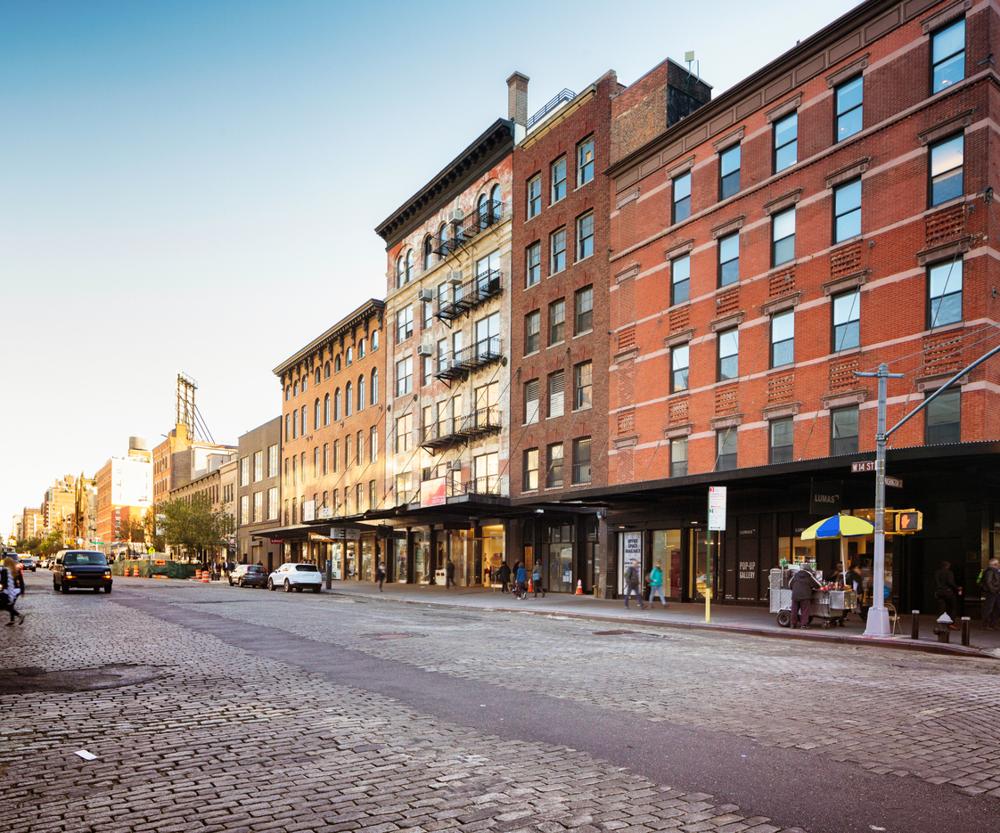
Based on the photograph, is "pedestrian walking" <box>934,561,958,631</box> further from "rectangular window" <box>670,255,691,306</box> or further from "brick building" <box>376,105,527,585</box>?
"brick building" <box>376,105,527,585</box>

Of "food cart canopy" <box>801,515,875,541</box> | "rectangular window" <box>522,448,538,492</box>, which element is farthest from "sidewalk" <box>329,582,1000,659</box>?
"rectangular window" <box>522,448,538,492</box>

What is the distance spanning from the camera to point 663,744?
737 cm

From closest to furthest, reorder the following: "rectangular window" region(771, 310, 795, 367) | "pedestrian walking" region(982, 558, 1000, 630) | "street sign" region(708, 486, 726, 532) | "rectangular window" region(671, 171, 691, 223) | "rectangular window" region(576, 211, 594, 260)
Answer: "pedestrian walking" region(982, 558, 1000, 630) < "street sign" region(708, 486, 726, 532) < "rectangular window" region(771, 310, 795, 367) < "rectangular window" region(671, 171, 691, 223) < "rectangular window" region(576, 211, 594, 260)

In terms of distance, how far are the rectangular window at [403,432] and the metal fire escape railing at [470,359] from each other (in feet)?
15.7

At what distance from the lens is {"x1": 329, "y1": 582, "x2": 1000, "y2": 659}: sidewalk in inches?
657

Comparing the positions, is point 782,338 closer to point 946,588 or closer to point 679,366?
point 679,366

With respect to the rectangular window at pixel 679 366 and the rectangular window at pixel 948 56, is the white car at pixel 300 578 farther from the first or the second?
the rectangular window at pixel 948 56

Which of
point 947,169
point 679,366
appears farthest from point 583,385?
point 947,169

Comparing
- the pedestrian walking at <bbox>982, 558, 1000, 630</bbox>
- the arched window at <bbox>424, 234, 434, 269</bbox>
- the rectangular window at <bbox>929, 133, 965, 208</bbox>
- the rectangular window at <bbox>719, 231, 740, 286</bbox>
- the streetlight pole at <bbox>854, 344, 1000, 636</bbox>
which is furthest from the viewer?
the arched window at <bbox>424, 234, 434, 269</bbox>

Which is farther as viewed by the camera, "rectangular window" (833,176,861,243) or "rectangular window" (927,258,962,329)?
"rectangular window" (833,176,861,243)

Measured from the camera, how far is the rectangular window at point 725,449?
28266mm

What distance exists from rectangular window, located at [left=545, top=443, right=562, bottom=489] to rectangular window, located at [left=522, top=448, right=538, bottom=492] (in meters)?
0.80

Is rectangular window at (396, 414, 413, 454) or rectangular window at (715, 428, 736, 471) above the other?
rectangular window at (396, 414, 413, 454)

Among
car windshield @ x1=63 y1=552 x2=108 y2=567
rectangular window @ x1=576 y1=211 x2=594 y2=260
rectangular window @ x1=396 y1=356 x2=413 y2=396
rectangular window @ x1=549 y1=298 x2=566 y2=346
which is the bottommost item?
car windshield @ x1=63 y1=552 x2=108 y2=567
